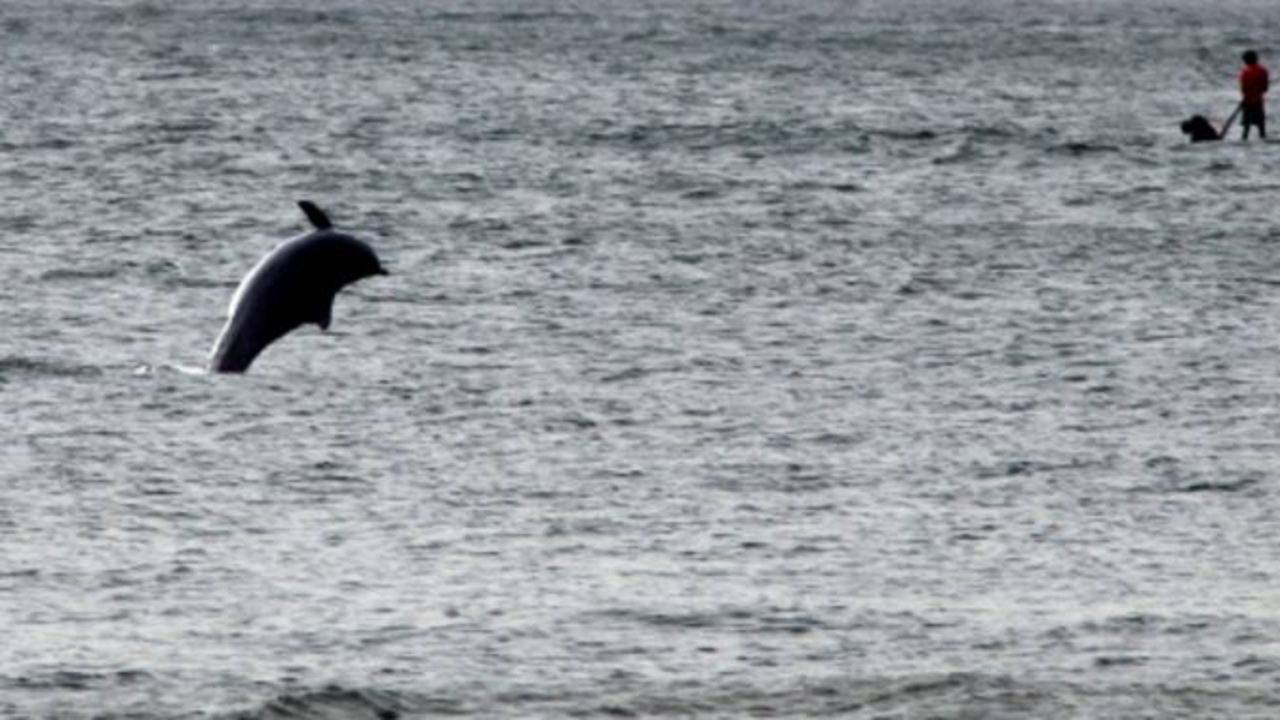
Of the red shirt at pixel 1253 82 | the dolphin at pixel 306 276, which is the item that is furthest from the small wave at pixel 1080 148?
the dolphin at pixel 306 276

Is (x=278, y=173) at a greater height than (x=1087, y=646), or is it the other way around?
(x=1087, y=646)

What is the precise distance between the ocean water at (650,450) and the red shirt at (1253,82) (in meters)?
5.78

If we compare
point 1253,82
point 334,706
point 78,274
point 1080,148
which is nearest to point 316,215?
point 78,274

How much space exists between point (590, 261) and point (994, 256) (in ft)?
18.2

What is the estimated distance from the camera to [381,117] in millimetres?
89375

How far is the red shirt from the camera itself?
68.8 metres

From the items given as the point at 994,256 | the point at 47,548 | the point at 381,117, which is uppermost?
the point at 47,548

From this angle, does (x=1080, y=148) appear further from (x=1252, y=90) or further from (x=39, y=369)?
(x=39, y=369)

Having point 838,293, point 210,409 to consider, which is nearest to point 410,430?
point 210,409

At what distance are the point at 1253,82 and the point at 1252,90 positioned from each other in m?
1.20

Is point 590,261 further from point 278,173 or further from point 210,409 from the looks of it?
point 278,173

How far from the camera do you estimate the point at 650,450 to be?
90.0 feet

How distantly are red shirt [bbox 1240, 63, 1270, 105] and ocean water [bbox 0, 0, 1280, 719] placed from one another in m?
5.78

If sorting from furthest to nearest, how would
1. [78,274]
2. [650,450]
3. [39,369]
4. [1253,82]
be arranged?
[1253,82] → [78,274] → [39,369] → [650,450]
